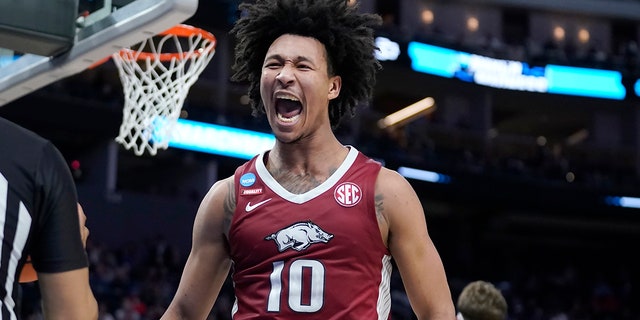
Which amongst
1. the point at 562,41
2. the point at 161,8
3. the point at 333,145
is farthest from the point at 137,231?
the point at 333,145

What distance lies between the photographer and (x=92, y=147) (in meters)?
22.5

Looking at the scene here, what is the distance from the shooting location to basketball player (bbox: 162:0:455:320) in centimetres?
354

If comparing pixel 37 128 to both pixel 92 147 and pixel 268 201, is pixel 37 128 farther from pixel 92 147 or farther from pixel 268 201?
pixel 268 201

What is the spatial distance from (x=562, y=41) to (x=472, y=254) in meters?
6.96

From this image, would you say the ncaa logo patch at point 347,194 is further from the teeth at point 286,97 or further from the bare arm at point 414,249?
the teeth at point 286,97

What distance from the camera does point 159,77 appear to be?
736cm

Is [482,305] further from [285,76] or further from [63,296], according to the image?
[63,296]

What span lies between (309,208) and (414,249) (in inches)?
15.6

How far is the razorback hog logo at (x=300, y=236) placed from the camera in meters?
3.55

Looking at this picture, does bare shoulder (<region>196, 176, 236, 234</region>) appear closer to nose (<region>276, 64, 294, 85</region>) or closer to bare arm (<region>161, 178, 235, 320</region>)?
bare arm (<region>161, 178, 235, 320</region>)

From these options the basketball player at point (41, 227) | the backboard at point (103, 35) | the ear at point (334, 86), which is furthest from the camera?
the backboard at point (103, 35)

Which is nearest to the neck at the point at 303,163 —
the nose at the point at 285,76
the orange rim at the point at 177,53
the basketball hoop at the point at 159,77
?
the nose at the point at 285,76

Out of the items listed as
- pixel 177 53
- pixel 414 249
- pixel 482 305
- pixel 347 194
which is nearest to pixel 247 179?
pixel 347 194

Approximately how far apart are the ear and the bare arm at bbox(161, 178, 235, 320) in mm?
491
